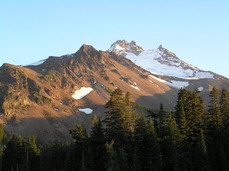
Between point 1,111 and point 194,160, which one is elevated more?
point 1,111

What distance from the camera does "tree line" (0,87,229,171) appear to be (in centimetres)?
5034

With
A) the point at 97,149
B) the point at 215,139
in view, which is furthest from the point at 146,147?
the point at 215,139

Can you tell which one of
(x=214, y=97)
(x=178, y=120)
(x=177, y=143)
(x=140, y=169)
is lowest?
(x=140, y=169)

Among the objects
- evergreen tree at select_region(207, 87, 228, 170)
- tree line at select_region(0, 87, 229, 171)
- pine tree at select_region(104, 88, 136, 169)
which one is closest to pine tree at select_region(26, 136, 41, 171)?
tree line at select_region(0, 87, 229, 171)

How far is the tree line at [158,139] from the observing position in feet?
165

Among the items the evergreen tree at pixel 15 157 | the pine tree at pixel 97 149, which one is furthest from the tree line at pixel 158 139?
the evergreen tree at pixel 15 157

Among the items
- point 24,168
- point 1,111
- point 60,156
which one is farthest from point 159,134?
point 1,111

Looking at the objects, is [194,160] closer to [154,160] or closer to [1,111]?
[154,160]

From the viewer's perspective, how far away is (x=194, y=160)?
55562mm

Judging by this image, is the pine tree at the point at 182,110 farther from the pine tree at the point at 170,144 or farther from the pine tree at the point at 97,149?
the pine tree at the point at 97,149

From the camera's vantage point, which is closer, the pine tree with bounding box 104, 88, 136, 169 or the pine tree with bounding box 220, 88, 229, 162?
the pine tree with bounding box 104, 88, 136, 169

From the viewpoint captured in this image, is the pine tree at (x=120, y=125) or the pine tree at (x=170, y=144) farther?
the pine tree at (x=120, y=125)

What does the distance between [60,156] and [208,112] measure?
155ft

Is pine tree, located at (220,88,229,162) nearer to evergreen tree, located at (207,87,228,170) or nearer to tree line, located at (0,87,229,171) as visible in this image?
tree line, located at (0,87,229,171)
